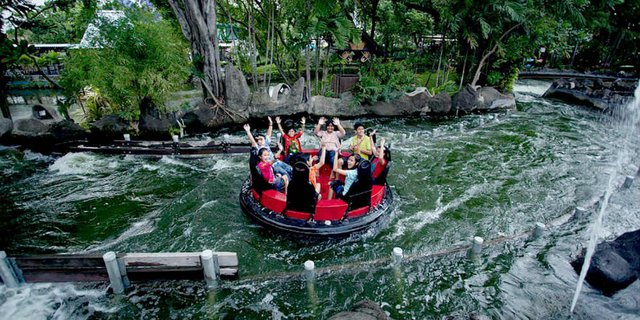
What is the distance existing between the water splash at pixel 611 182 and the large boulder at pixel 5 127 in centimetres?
1436

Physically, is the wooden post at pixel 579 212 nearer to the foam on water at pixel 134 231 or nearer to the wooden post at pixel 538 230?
the wooden post at pixel 538 230

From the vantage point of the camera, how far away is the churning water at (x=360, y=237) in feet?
15.4

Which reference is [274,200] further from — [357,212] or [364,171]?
[364,171]

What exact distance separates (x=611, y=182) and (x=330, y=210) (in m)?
7.28

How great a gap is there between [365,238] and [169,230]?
3.58m

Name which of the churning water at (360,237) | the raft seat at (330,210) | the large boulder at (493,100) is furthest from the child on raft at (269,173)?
the large boulder at (493,100)

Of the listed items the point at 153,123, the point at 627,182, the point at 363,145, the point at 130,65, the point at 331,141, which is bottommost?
the point at 627,182

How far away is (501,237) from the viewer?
5738 millimetres

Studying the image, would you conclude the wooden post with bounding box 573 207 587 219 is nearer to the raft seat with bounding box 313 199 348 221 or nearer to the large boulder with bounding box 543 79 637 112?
the raft seat with bounding box 313 199 348 221

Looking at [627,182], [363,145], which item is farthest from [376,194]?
[627,182]

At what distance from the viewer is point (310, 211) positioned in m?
5.55

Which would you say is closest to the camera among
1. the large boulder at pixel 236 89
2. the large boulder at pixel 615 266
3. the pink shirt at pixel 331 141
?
the large boulder at pixel 615 266

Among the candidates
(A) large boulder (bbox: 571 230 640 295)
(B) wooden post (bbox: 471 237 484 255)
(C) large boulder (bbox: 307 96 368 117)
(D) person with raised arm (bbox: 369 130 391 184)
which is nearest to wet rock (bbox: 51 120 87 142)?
(C) large boulder (bbox: 307 96 368 117)

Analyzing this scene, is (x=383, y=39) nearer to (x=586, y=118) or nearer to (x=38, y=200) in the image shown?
(x=586, y=118)
